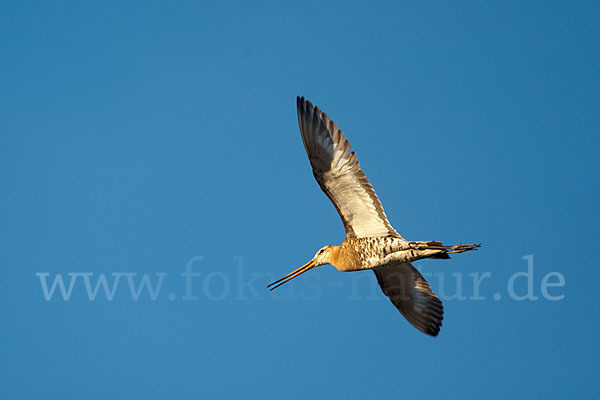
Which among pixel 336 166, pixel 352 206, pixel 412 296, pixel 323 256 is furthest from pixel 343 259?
pixel 412 296

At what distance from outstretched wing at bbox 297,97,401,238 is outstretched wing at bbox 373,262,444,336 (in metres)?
2.04

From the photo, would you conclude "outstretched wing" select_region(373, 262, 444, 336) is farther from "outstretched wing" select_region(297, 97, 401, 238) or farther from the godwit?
"outstretched wing" select_region(297, 97, 401, 238)

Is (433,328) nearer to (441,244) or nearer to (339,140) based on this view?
(441,244)

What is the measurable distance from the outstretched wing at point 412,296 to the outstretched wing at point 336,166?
2.04 m

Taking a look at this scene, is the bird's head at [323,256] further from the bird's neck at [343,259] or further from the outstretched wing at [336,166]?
the outstretched wing at [336,166]

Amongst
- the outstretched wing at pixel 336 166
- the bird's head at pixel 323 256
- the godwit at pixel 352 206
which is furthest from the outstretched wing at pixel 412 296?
the outstretched wing at pixel 336 166

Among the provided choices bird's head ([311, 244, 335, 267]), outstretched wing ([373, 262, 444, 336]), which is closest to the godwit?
bird's head ([311, 244, 335, 267])

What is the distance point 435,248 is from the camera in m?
11.8

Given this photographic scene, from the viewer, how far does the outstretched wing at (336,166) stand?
1219 cm

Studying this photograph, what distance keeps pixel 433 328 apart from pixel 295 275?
3.05m

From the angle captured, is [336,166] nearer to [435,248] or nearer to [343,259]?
[343,259]

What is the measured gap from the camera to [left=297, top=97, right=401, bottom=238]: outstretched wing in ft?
40.0

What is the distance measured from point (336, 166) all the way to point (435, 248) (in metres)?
2.26

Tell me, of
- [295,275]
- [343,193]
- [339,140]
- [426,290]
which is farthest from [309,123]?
[426,290]
